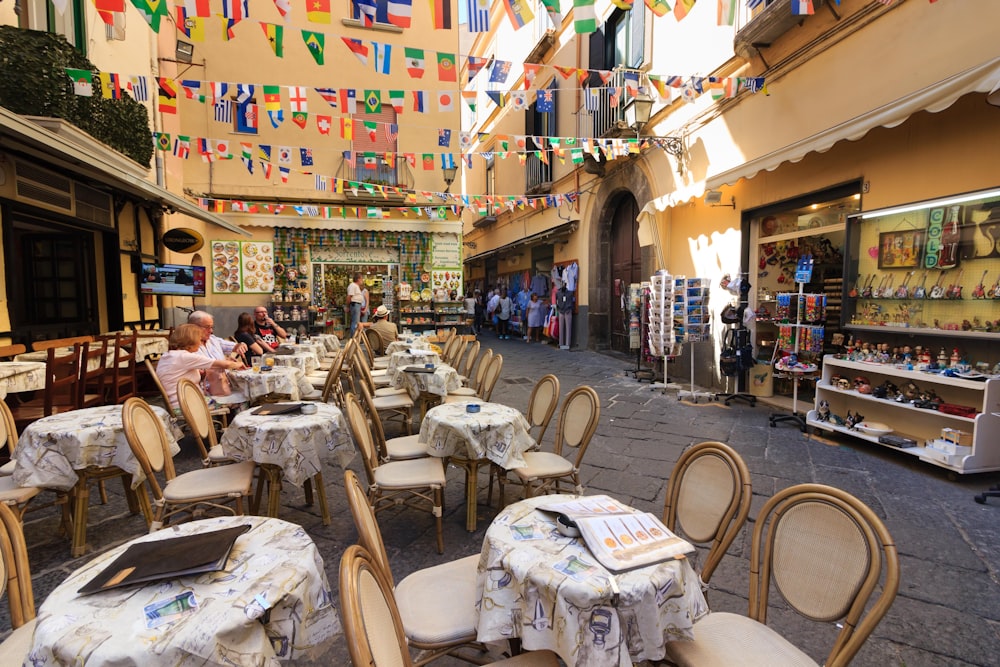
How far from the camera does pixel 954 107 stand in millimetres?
3732

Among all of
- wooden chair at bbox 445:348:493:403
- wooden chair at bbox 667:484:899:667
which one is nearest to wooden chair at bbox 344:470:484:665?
wooden chair at bbox 667:484:899:667

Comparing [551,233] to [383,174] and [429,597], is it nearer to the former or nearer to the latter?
[383,174]

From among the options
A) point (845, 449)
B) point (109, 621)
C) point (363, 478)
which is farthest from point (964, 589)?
point (363, 478)

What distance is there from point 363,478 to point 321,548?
1.09 metres

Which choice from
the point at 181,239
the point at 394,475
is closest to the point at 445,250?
the point at 181,239

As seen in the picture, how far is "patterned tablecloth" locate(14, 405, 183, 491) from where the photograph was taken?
8.16 feet

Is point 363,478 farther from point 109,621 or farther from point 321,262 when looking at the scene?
point 321,262

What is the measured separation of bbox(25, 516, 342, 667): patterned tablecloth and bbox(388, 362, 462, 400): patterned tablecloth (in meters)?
3.17

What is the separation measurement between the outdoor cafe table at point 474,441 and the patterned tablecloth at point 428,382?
1643 mm

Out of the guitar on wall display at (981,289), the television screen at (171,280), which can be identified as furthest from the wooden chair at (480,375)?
the television screen at (171,280)

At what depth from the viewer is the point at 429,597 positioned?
1654mm

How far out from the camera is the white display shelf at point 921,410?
3.30 metres

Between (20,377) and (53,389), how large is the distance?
0.37 metres

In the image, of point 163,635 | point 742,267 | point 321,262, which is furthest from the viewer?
point 321,262
